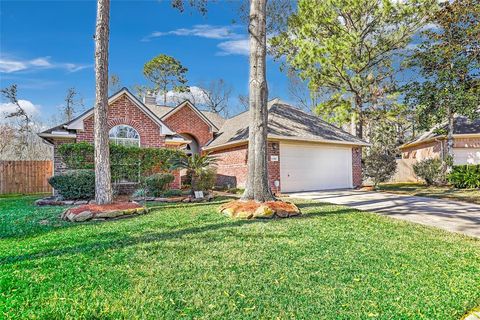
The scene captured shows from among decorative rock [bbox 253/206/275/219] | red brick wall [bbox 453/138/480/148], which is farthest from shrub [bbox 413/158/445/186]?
decorative rock [bbox 253/206/275/219]

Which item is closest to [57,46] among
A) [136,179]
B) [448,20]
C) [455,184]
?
[136,179]

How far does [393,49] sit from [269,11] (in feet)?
35.5

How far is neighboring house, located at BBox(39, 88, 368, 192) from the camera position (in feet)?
43.3

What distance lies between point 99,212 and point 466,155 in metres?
22.6

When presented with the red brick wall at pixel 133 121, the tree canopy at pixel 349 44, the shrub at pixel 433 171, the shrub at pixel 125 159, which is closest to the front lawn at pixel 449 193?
the shrub at pixel 433 171

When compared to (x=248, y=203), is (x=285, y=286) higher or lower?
lower

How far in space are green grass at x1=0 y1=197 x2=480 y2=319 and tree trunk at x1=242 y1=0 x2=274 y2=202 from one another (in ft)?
6.40

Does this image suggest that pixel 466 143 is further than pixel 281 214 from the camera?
Yes

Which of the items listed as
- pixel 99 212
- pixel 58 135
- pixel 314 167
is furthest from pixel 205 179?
pixel 58 135

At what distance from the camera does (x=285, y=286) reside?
3.29 meters

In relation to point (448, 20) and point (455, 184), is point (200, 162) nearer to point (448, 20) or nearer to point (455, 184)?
point (448, 20)

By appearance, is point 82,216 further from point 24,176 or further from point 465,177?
point 465,177

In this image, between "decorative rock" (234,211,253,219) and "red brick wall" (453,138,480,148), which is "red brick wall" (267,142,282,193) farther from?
"red brick wall" (453,138,480,148)

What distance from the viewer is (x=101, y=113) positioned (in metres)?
7.62
